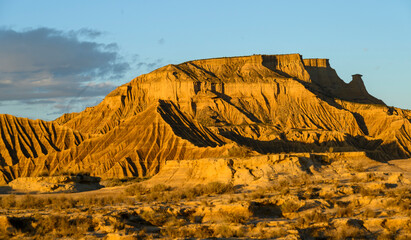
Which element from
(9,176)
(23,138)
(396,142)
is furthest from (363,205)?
(396,142)

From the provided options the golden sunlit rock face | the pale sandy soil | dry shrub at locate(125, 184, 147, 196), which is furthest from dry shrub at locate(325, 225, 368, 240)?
the golden sunlit rock face

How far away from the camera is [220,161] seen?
34.1 metres

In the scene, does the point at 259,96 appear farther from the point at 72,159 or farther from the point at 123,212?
the point at 123,212

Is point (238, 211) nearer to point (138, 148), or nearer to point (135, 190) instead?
point (135, 190)

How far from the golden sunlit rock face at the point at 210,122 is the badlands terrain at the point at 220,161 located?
305 mm

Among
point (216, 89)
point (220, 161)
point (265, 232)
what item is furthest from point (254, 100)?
point (265, 232)

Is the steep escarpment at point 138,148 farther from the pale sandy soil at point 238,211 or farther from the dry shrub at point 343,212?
the dry shrub at point 343,212

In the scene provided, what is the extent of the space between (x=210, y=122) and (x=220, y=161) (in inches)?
3914

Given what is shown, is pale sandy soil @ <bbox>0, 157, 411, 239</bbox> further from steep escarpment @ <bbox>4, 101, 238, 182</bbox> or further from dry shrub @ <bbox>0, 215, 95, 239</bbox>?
steep escarpment @ <bbox>4, 101, 238, 182</bbox>

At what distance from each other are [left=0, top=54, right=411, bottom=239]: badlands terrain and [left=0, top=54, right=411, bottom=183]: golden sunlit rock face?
31 cm

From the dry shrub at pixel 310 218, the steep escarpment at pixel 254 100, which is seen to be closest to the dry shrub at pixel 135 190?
the dry shrub at pixel 310 218

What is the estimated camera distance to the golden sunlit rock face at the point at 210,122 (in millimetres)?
95688

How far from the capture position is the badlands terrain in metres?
24.5

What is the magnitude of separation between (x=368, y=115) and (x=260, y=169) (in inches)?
4815
